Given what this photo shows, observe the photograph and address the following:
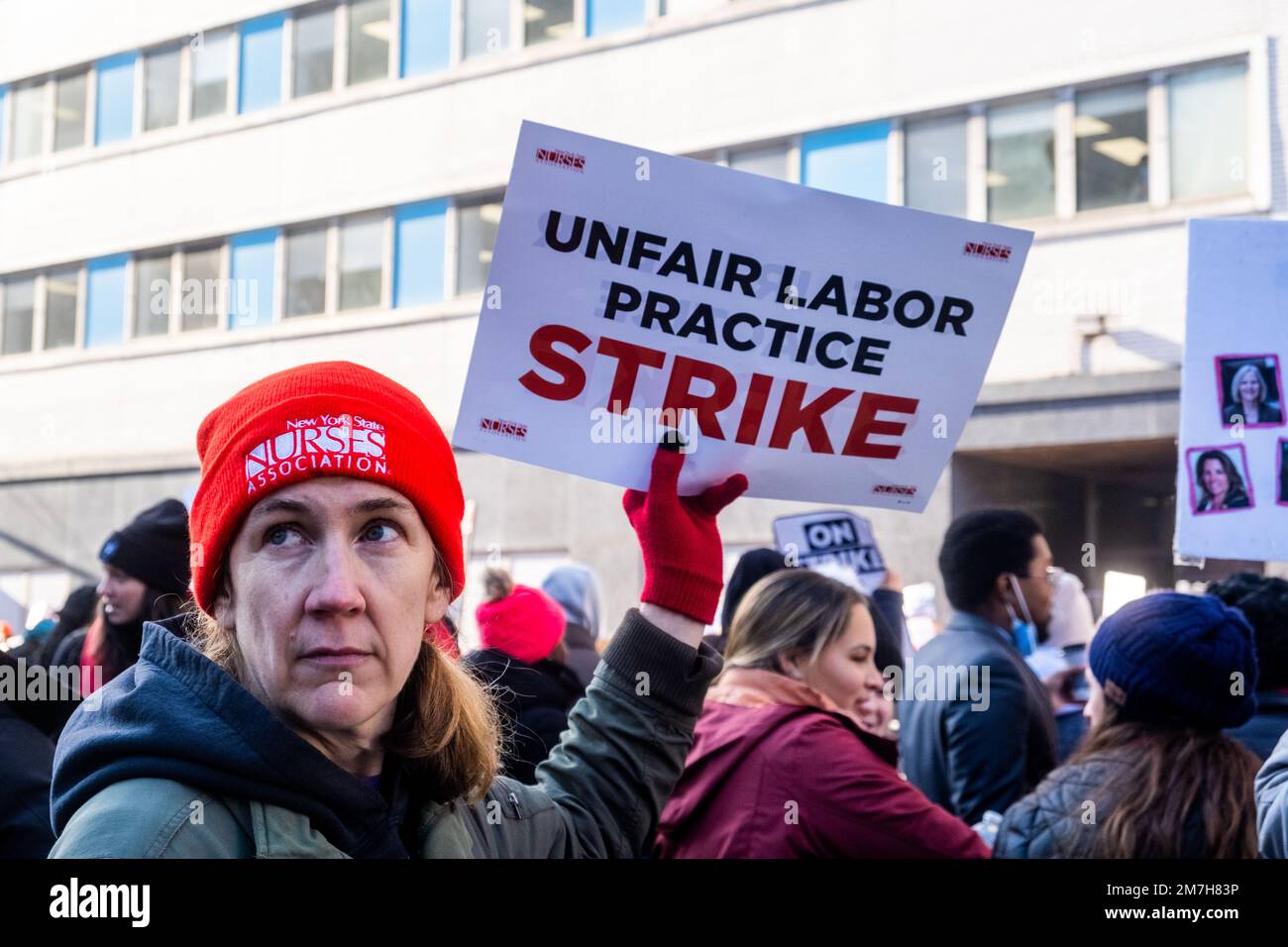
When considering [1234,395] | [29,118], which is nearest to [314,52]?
[29,118]

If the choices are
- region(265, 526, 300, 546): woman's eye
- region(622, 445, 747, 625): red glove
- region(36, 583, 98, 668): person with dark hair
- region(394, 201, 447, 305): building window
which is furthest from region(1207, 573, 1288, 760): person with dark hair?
region(394, 201, 447, 305): building window

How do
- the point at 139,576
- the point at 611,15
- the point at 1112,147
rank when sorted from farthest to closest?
the point at 611,15, the point at 1112,147, the point at 139,576

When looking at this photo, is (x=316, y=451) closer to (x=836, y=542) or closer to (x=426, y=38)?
(x=836, y=542)

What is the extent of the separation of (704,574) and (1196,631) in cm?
117

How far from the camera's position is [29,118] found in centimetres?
1930

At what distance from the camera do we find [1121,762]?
286 cm

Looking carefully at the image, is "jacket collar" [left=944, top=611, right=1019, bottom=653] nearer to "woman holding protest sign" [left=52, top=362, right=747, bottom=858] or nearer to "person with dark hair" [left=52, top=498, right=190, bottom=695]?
"person with dark hair" [left=52, top=498, right=190, bottom=695]

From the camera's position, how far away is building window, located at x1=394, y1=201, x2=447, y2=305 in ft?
57.6

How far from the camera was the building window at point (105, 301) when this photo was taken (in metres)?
19.1

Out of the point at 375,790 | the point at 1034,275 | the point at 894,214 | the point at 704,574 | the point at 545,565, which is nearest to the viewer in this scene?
the point at 375,790

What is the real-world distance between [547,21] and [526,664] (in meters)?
14.1

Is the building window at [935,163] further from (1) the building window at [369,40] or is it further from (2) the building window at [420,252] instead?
(1) the building window at [369,40]
